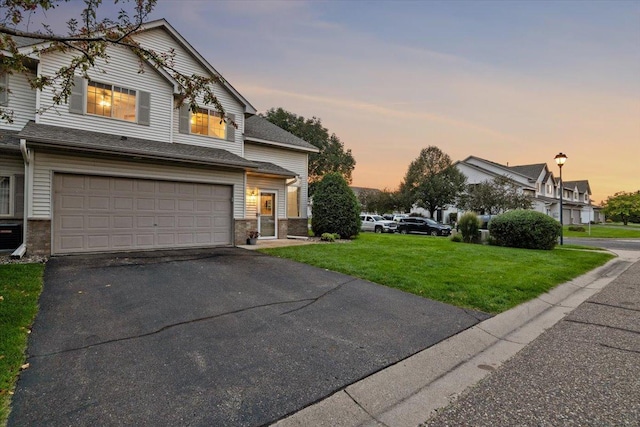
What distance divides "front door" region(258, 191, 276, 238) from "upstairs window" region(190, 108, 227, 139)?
3.36 metres

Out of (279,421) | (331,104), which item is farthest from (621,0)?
(279,421)

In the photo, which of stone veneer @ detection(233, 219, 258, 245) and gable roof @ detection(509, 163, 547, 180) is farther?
gable roof @ detection(509, 163, 547, 180)

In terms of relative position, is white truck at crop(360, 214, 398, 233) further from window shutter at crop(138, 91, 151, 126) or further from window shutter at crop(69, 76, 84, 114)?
window shutter at crop(69, 76, 84, 114)

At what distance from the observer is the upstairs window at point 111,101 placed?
35.3 feet

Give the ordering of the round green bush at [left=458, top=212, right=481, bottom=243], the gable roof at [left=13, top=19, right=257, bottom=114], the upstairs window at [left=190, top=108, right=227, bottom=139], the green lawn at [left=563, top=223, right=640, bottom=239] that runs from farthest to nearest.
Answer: the green lawn at [left=563, top=223, right=640, bottom=239]
the round green bush at [left=458, top=212, right=481, bottom=243]
the upstairs window at [left=190, top=108, right=227, bottom=139]
the gable roof at [left=13, top=19, right=257, bottom=114]

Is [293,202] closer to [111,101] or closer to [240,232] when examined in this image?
[240,232]

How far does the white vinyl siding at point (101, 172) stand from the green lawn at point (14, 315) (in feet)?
7.67

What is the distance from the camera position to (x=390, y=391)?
3.01 meters

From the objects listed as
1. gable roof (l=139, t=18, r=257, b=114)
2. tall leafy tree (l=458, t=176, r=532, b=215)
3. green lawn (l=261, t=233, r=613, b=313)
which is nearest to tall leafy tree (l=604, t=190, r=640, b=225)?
tall leafy tree (l=458, t=176, r=532, b=215)

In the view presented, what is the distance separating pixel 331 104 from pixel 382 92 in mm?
3297

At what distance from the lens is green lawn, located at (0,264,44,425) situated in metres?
2.86

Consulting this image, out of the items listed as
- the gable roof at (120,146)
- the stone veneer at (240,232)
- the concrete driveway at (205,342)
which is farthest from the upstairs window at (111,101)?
the concrete driveway at (205,342)

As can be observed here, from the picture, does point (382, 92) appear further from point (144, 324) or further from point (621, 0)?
point (144, 324)

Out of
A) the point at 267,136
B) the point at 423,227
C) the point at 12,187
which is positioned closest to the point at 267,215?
the point at 267,136
